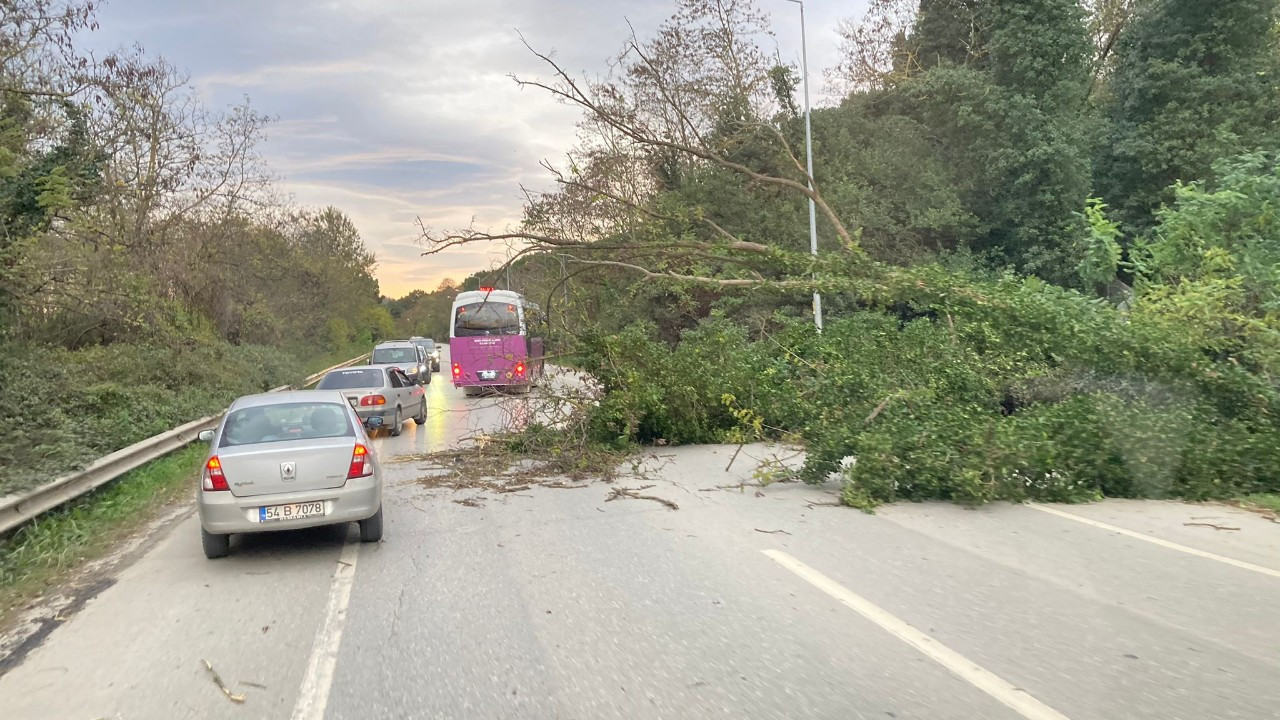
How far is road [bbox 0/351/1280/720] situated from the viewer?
14.6 feet

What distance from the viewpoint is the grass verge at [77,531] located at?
7.43 m

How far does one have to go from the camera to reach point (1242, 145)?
24734 mm

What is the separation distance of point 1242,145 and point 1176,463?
65.2 feet

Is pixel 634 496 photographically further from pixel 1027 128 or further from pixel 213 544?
pixel 1027 128

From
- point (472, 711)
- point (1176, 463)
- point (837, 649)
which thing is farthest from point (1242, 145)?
point (472, 711)

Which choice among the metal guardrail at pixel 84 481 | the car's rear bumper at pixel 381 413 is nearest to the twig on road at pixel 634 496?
the metal guardrail at pixel 84 481

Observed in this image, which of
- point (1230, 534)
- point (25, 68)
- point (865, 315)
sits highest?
point (25, 68)

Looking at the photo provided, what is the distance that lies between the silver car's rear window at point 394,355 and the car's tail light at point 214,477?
21212 millimetres

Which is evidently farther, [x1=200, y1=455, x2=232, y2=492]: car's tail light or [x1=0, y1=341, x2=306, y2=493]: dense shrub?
[x1=0, y1=341, x2=306, y2=493]: dense shrub

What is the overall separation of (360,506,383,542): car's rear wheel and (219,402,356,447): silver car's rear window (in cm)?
81

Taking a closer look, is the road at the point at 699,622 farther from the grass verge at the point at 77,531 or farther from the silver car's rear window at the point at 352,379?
the silver car's rear window at the point at 352,379

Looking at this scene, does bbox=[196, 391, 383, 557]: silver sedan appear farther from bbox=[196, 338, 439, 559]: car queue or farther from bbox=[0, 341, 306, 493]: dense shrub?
bbox=[0, 341, 306, 493]: dense shrub

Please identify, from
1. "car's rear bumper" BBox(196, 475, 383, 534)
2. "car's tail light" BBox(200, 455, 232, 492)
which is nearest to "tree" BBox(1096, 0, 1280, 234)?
"car's rear bumper" BBox(196, 475, 383, 534)

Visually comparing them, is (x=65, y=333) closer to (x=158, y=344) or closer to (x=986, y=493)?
(x=158, y=344)
